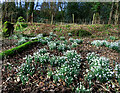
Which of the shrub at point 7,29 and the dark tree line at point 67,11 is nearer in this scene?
the shrub at point 7,29

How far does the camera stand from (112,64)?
3744mm

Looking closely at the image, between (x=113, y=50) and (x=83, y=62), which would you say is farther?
(x=113, y=50)

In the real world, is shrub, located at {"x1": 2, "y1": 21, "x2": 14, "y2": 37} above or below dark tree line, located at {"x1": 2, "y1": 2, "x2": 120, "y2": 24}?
below

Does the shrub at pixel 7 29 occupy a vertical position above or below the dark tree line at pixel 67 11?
below

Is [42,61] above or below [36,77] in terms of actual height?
above

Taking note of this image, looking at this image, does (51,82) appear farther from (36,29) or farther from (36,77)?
(36,29)

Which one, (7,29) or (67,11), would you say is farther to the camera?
(67,11)

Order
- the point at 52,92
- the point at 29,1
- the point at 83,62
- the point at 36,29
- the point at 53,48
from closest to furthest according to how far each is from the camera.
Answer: the point at 52,92 < the point at 83,62 < the point at 53,48 < the point at 36,29 < the point at 29,1

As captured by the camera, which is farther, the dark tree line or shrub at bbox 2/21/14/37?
the dark tree line

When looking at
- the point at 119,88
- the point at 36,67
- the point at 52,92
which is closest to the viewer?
the point at 52,92

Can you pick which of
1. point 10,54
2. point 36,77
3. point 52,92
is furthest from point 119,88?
point 10,54

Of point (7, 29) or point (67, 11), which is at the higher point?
point (67, 11)

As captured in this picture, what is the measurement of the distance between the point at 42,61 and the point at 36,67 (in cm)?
27

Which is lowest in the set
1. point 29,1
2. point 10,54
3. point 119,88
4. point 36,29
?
point 119,88
